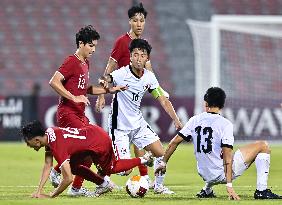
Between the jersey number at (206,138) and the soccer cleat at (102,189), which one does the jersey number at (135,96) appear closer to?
the soccer cleat at (102,189)

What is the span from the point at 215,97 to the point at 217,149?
52 centimetres

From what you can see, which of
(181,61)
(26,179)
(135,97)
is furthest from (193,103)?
(135,97)

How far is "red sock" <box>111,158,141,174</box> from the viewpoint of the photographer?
32.0 ft

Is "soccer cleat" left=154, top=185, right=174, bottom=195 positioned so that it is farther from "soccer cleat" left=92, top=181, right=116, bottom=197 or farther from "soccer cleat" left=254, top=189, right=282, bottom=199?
"soccer cleat" left=254, top=189, right=282, bottom=199

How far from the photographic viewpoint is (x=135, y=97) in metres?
10.4

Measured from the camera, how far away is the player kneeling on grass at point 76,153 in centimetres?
912

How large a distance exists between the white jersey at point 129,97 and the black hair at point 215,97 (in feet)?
4.20

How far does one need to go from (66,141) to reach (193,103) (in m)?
13.3

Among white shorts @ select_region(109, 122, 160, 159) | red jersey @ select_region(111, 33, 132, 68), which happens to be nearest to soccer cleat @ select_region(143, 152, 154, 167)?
white shorts @ select_region(109, 122, 160, 159)

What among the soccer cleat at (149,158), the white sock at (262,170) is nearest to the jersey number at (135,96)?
the soccer cleat at (149,158)

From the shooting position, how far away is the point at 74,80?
10102 millimetres

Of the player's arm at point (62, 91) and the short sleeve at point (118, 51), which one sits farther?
the short sleeve at point (118, 51)

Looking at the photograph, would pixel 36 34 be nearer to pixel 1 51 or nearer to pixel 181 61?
pixel 1 51

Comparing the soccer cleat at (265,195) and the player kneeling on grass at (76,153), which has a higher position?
the player kneeling on grass at (76,153)
